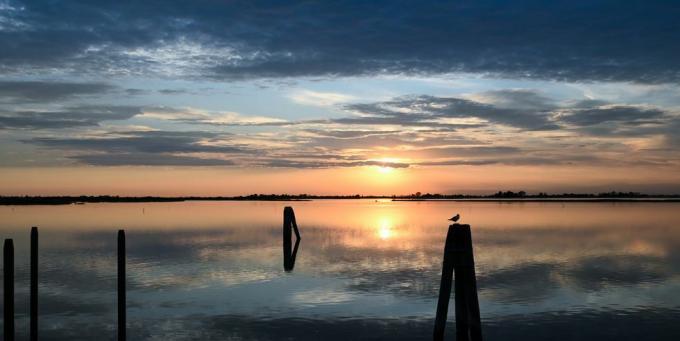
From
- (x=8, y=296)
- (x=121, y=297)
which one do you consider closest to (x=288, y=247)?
(x=121, y=297)

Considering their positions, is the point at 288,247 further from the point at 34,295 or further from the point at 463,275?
the point at 463,275

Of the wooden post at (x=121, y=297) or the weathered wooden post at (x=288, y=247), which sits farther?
the weathered wooden post at (x=288, y=247)

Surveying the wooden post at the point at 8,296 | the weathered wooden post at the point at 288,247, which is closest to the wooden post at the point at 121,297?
the wooden post at the point at 8,296

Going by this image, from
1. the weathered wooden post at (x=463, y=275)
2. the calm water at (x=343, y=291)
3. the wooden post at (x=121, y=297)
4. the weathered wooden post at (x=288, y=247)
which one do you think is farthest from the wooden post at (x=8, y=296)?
the weathered wooden post at (x=288, y=247)

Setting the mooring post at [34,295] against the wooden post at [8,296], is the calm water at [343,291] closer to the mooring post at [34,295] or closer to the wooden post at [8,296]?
the mooring post at [34,295]

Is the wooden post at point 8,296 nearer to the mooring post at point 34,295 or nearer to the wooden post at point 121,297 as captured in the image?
the mooring post at point 34,295

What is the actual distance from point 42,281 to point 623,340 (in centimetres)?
1953

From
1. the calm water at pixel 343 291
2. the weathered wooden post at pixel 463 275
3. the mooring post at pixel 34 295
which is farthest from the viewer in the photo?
the calm water at pixel 343 291

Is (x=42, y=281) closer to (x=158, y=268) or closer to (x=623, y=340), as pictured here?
(x=158, y=268)

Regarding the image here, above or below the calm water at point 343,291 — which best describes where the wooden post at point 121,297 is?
above

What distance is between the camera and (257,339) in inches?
587

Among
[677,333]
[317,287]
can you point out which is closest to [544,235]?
[317,287]

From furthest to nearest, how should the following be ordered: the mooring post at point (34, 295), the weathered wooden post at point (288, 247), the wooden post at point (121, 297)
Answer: the weathered wooden post at point (288, 247) < the mooring post at point (34, 295) < the wooden post at point (121, 297)

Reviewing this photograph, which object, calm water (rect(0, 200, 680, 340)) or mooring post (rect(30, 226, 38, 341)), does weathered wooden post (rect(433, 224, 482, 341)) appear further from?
mooring post (rect(30, 226, 38, 341))
